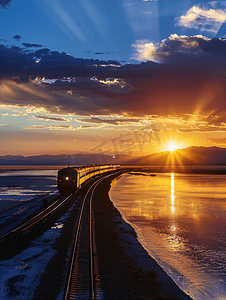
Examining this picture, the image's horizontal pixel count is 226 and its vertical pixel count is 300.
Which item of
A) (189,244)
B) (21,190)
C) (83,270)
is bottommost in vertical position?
(189,244)

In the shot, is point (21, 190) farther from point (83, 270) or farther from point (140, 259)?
→ point (83, 270)

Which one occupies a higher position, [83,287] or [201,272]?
[83,287]

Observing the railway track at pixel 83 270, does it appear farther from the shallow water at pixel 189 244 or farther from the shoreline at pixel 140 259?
the shallow water at pixel 189 244

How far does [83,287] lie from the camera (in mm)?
10898

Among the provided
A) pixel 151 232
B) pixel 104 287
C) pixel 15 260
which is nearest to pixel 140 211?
pixel 151 232

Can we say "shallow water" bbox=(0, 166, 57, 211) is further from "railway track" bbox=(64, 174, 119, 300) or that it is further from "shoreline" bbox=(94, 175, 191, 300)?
"railway track" bbox=(64, 174, 119, 300)

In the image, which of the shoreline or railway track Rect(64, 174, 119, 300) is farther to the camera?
the shoreline

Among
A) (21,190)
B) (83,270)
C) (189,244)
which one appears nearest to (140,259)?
(83,270)

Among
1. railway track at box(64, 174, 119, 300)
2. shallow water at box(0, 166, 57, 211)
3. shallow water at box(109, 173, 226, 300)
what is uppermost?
railway track at box(64, 174, 119, 300)

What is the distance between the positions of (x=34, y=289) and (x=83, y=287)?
204 cm

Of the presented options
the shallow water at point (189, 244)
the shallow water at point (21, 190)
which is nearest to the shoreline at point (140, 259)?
the shallow water at point (189, 244)

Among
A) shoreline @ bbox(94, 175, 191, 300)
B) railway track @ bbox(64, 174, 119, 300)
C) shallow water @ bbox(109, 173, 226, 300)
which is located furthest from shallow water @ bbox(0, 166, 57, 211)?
railway track @ bbox(64, 174, 119, 300)

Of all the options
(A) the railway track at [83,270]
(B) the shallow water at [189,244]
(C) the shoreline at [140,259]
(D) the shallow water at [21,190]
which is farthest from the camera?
(D) the shallow water at [21,190]

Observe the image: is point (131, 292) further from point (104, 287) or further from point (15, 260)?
point (15, 260)
